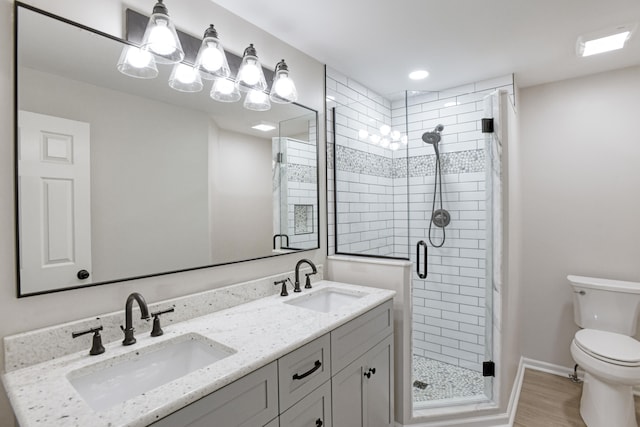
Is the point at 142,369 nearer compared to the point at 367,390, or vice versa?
the point at 142,369

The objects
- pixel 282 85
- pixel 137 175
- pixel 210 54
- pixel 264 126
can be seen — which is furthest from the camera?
pixel 264 126

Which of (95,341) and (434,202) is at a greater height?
(434,202)

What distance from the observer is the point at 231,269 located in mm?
1705

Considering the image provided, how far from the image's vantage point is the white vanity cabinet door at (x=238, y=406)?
0.86 m

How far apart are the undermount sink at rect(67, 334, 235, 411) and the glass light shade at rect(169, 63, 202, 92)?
1.12m

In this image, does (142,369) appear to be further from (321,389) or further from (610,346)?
(610,346)

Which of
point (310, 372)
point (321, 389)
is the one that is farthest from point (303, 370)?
point (321, 389)

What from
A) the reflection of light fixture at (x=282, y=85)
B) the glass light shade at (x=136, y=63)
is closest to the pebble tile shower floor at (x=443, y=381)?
the reflection of light fixture at (x=282, y=85)

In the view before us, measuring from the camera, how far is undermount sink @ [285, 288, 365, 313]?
6.23 ft

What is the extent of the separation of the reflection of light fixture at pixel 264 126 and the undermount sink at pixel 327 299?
3.34 feet

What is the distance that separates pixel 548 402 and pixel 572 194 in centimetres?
167

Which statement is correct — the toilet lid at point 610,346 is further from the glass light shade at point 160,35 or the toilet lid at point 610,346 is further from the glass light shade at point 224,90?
the glass light shade at point 160,35

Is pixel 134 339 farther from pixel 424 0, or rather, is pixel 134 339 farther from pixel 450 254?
pixel 450 254

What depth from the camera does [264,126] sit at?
6.21 feet
